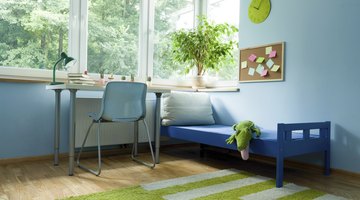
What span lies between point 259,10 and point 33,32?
2.26 metres

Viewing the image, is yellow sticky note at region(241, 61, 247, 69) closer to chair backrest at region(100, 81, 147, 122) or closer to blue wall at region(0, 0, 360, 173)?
blue wall at region(0, 0, 360, 173)

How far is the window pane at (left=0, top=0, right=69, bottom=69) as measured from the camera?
262 centimetres

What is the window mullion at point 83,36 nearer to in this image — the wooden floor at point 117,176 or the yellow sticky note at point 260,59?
the wooden floor at point 117,176

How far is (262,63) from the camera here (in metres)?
2.92

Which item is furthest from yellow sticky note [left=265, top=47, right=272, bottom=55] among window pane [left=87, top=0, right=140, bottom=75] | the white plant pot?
window pane [left=87, top=0, right=140, bottom=75]

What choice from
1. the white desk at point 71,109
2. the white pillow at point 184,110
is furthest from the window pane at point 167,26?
the white desk at point 71,109

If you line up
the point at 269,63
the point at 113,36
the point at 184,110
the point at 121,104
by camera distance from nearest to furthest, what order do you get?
the point at 121,104, the point at 269,63, the point at 184,110, the point at 113,36

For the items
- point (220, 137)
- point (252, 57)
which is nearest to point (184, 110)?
point (220, 137)

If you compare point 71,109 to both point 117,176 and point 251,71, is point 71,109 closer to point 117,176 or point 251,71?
point 117,176

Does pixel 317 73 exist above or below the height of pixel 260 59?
below

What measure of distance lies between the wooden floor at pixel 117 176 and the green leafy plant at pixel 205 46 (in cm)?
120

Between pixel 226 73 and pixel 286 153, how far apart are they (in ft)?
5.77

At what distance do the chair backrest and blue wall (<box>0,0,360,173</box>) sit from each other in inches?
30.5

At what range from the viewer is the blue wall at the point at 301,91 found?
2.28 m
